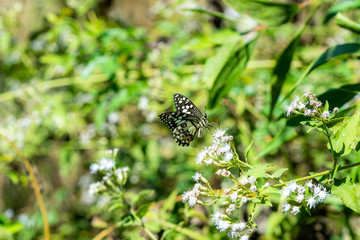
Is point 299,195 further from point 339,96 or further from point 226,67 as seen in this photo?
point 226,67

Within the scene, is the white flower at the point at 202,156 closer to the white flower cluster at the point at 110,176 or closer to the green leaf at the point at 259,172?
the green leaf at the point at 259,172

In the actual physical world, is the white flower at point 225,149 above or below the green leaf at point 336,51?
below

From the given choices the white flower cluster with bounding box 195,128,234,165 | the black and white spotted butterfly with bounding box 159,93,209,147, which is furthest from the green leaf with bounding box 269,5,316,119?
the white flower cluster with bounding box 195,128,234,165

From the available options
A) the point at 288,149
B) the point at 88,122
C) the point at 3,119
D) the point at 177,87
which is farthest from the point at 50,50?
the point at 288,149

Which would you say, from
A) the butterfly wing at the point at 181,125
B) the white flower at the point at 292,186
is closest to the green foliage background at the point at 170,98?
the butterfly wing at the point at 181,125

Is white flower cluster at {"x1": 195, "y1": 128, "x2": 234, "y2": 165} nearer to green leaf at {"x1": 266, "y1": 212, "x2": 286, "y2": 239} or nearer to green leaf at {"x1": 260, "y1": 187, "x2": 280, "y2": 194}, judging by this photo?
green leaf at {"x1": 260, "y1": 187, "x2": 280, "y2": 194}
